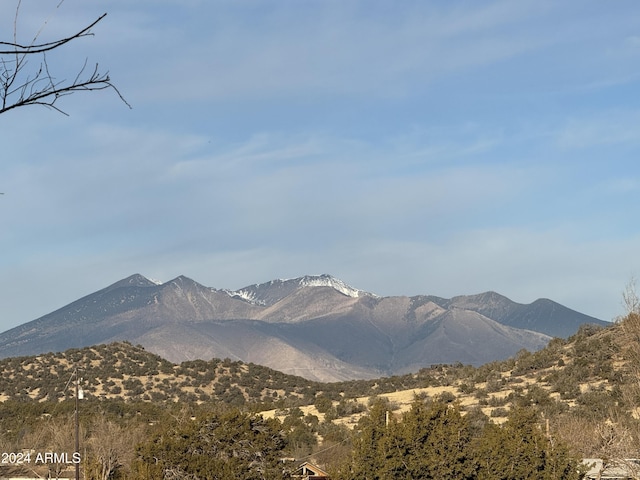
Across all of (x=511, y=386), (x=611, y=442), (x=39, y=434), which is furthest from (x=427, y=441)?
(x=511, y=386)

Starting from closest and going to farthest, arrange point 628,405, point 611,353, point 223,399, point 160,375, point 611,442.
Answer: point 611,442
point 628,405
point 611,353
point 223,399
point 160,375

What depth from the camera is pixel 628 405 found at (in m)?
54.8

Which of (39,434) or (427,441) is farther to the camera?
(39,434)

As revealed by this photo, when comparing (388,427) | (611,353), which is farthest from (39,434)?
(611,353)

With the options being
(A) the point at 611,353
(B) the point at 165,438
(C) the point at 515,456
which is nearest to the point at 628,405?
(A) the point at 611,353

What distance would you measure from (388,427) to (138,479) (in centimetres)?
946

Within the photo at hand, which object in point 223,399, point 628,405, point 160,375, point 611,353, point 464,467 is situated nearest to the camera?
point 464,467

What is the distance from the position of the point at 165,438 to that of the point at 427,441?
1012cm

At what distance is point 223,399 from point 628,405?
4098cm

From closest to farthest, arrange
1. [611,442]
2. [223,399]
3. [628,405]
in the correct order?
1. [611,442]
2. [628,405]
3. [223,399]

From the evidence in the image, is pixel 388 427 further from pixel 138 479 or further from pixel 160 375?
pixel 160 375

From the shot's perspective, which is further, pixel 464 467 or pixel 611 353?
pixel 611 353

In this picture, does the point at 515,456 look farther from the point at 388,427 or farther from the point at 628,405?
the point at 628,405

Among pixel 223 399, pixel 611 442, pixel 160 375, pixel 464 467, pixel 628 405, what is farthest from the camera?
pixel 160 375
